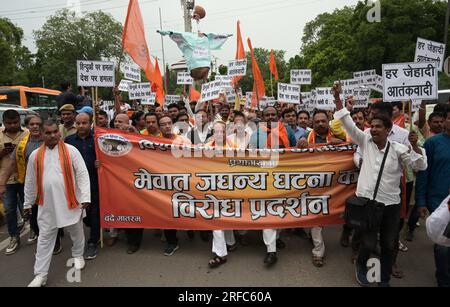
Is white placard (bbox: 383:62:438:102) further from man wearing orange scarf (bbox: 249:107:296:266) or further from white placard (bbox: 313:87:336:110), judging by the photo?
white placard (bbox: 313:87:336:110)

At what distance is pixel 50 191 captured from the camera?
→ 11.7 feet

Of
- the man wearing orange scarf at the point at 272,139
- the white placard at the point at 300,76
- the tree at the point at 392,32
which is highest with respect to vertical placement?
the tree at the point at 392,32

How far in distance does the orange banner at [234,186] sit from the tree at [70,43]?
147 ft

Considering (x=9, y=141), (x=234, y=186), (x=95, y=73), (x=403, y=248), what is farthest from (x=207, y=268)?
(x=95, y=73)

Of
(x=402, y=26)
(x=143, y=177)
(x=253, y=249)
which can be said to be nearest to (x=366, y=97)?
(x=253, y=249)

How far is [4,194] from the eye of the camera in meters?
4.55

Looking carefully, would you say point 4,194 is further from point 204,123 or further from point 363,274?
point 363,274

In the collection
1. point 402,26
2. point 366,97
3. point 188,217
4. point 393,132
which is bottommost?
point 188,217

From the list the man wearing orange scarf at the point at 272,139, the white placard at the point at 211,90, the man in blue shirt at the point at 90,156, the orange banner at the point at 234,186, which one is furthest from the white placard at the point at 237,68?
the man in blue shirt at the point at 90,156

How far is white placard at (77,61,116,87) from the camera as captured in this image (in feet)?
16.5

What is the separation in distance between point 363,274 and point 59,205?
10.4 feet

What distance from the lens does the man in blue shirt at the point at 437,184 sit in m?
3.30

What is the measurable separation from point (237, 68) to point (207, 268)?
6.86 m

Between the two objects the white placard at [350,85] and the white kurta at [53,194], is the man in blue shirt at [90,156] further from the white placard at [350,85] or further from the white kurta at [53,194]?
the white placard at [350,85]
